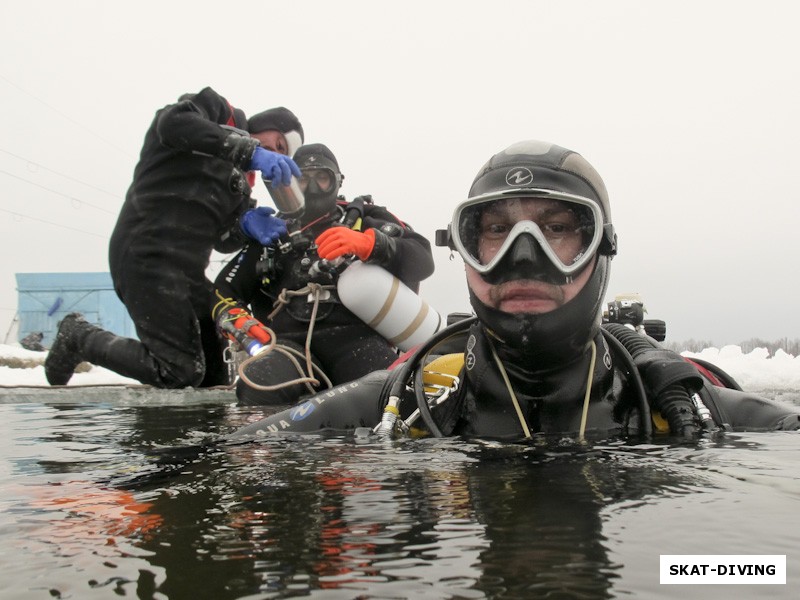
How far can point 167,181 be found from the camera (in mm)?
4781

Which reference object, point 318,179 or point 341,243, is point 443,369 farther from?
point 318,179

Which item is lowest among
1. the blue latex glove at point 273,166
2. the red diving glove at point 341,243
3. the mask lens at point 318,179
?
the red diving glove at point 341,243

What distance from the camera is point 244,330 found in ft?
15.4

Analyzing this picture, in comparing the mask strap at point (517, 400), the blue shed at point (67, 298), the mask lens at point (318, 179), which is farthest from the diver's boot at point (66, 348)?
the blue shed at point (67, 298)

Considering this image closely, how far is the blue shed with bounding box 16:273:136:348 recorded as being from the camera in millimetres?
17234

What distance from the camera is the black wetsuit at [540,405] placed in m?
2.17

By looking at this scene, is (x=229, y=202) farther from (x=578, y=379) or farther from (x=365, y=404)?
(x=578, y=379)

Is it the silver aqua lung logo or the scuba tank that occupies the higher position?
the silver aqua lung logo

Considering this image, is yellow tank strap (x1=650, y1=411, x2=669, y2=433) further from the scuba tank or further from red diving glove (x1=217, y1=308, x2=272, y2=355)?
red diving glove (x1=217, y1=308, x2=272, y2=355)

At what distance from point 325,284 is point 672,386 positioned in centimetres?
324

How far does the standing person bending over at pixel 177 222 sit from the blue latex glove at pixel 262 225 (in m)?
0.05

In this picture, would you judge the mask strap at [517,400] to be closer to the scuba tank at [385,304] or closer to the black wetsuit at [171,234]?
the scuba tank at [385,304]

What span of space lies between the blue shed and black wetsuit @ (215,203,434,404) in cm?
1362

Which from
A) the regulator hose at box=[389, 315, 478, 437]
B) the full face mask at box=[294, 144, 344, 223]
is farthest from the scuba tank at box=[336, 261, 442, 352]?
the regulator hose at box=[389, 315, 478, 437]
